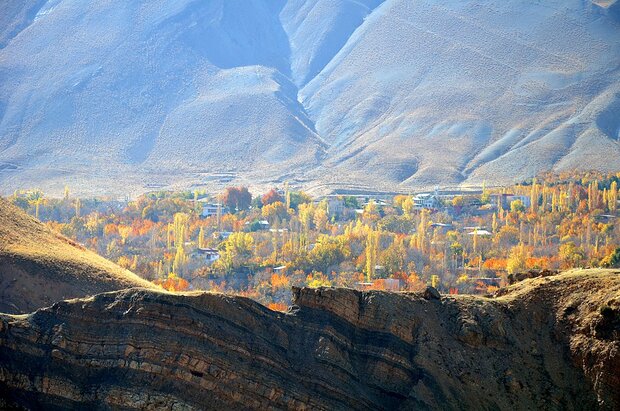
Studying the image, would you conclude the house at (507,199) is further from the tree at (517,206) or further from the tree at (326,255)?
the tree at (326,255)

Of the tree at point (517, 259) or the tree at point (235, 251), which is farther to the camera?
the tree at point (235, 251)

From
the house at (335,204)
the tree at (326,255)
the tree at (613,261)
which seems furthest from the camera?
the house at (335,204)

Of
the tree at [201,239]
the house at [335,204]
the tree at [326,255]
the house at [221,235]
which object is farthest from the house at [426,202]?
the tree at [326,255]

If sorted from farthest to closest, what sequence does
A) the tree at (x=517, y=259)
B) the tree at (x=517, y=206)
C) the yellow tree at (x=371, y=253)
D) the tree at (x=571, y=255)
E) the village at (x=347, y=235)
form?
1. the tree at (x=517, y=206)
2. the yellow tree at (x=371, y=253)
3. the village at (x=347, y=235)
4. the tree at (x=517, y=259)
5. the tree at (x=571, y=255)

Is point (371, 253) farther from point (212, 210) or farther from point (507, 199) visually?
point (212, 210)

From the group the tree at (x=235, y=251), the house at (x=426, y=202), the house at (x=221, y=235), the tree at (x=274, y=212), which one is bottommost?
the house at (x=221, y=235)

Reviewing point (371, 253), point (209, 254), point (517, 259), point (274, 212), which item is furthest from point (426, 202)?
point (517, 259)

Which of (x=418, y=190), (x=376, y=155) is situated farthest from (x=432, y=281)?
(x=376, y=155)
